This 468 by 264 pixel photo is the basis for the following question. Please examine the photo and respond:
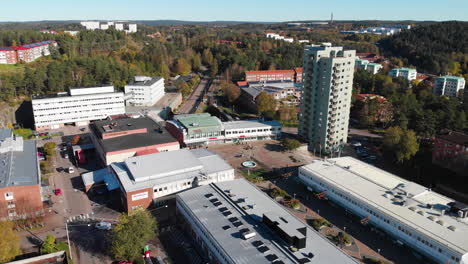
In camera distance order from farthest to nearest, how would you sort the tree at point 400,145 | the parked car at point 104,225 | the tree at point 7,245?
1. the tree at point 400,145
2. the parked car at point 104,225
3. the tree at point 7,245

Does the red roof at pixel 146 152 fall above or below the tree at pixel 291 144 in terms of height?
above

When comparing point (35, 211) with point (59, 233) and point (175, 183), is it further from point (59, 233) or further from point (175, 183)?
point (175, 183)

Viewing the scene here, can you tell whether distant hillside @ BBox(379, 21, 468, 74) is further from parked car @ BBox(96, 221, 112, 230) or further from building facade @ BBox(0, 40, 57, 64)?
building facade @ BBox(0, 40, 57, 64)

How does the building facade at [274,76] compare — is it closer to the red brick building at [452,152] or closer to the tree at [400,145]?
the tree at [400,145]

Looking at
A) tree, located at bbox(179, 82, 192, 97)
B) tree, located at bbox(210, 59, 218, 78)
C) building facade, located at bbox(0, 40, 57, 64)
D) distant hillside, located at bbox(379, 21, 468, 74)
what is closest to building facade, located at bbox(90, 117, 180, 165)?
tree, located at bbox(179, 82, 192, 97)

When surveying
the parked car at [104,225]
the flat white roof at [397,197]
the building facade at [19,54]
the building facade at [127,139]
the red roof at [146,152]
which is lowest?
the parked car at [104,225]

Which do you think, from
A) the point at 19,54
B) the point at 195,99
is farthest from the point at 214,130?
the point at 19,54

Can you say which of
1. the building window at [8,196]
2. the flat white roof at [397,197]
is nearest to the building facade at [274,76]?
the flat white roof at [397,197]

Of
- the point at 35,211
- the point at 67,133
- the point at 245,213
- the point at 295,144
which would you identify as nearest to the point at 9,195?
the point at 35,211
